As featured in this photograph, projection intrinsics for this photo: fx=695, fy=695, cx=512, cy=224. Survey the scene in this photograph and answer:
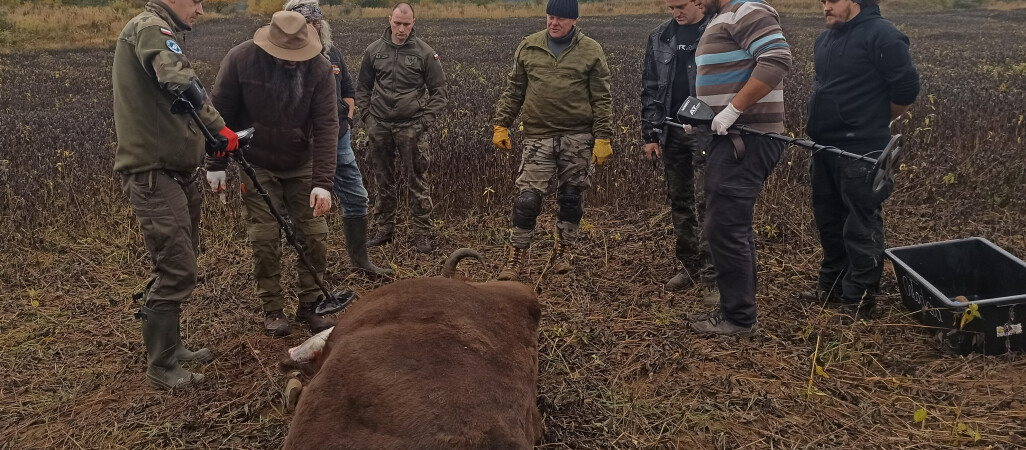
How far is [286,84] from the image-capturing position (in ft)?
12.9

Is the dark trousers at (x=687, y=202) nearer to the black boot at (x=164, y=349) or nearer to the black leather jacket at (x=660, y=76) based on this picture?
the black leather jacket at (x=660, y=76)

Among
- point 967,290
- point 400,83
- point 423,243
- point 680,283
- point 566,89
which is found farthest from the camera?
point 423,243

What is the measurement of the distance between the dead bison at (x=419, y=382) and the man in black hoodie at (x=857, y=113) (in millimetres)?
2584

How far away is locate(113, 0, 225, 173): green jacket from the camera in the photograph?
314cm

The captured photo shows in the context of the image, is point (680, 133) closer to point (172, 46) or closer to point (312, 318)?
point (312, 318)

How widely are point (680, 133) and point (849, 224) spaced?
1.17 m

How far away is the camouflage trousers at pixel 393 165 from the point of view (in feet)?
18.6

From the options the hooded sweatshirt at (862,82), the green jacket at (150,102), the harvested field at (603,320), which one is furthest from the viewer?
the hooded sweatshirt at (862,82)

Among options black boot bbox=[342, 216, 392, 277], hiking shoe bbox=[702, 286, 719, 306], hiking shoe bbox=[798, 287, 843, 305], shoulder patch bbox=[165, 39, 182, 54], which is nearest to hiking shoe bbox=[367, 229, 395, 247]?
black boot bbox=[342, 216, 392, 277]

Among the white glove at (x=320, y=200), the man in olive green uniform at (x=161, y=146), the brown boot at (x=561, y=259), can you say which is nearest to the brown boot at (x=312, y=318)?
the white glove at (x=320, y=200)

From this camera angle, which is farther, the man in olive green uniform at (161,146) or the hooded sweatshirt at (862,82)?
the hooded sweatshirt at (862,82)

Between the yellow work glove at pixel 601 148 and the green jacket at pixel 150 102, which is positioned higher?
the green jacket at pixel 150 102

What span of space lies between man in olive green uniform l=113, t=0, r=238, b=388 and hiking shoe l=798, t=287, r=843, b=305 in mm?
3660

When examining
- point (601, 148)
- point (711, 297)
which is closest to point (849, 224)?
point (711, 297)
